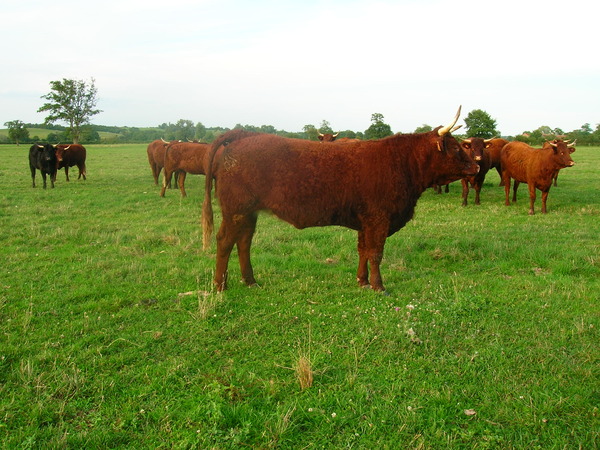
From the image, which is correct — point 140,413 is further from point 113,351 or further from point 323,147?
point 323,147

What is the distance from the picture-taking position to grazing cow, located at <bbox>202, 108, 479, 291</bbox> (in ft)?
17.5

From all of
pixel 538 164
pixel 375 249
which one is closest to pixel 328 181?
pixel 375 249

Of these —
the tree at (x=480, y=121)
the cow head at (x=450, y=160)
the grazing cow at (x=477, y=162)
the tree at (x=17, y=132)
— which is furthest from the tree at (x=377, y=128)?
the tree at (x=17, y=132)

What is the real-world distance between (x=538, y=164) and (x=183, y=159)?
35.9 feet

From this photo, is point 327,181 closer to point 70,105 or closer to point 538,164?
point 538,164

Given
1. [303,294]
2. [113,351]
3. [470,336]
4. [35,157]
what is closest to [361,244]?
[303,294]

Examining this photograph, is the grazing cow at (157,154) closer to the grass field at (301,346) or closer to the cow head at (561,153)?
the grass field at (301,346)

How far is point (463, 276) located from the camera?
245 inches

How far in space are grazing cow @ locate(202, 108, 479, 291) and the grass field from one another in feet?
2.60

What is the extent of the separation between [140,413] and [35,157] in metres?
16.4

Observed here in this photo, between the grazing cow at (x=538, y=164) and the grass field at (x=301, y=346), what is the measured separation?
352 cm

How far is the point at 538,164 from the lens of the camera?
11.4 metres

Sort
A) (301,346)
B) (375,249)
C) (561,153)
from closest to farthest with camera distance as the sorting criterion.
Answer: (301,346)
(375,249)
(561,153)

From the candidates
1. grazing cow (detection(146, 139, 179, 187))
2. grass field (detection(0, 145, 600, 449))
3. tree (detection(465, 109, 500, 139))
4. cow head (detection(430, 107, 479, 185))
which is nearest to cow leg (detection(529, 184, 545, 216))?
grass field (detection(0, 145, 600, 449))
